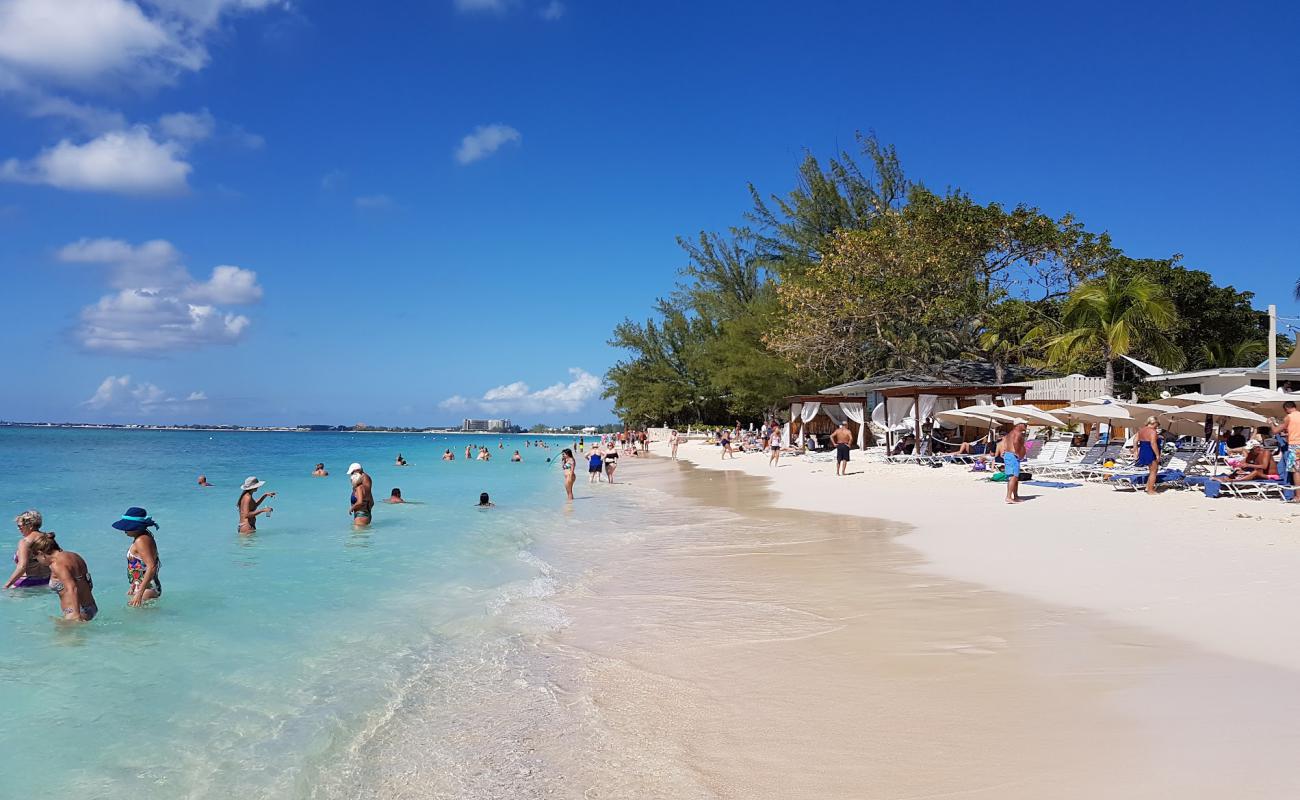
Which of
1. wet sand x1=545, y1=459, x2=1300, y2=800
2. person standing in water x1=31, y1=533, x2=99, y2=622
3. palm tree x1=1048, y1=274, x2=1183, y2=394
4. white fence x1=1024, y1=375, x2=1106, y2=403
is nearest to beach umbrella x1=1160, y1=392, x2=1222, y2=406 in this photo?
white fence x1=1024, y1=375, x2=1106, y2=403

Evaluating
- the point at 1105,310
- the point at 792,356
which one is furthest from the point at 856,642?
the point at 792,356

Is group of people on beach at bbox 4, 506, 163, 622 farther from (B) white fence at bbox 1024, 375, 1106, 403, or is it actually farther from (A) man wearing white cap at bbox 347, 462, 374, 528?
(B) white fence at bbox 1024, 375, 1106, 403

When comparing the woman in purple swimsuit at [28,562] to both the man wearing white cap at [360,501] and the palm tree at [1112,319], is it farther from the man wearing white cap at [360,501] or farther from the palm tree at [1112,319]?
the palm tree at [1112,319]

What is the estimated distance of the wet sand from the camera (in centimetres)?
353

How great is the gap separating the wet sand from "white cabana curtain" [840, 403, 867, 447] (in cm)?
2340

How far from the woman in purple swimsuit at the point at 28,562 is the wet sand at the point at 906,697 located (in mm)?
5137

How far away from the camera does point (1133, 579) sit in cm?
732

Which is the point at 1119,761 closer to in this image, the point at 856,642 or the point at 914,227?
the point at 856,642

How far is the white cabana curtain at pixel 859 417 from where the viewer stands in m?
30.9

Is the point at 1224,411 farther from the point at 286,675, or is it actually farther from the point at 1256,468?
the point at 286,675

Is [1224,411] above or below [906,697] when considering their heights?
above

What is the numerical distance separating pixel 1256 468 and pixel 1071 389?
14.2m

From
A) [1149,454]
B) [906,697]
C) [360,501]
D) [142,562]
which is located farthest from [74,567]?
[1149,454]

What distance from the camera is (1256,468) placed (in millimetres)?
12836
